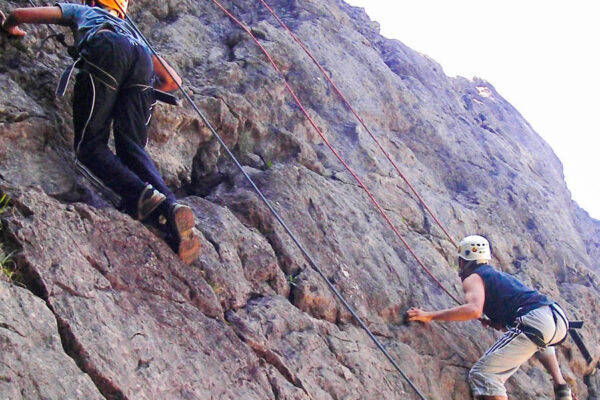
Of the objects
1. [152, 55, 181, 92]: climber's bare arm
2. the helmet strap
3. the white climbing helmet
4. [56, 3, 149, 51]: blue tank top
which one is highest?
[56, 3, 149, 51]: blue tank top

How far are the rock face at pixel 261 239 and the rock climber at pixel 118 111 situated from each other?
0.22m

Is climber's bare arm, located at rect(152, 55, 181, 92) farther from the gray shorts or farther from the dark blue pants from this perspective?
the gray shorts

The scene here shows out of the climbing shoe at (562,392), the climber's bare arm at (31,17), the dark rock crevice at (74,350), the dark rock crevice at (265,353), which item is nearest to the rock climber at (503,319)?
the climbing shoe at (562,392)

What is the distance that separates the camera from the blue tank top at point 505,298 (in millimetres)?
6257

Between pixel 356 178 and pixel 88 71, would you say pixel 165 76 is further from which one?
pixel 356 178

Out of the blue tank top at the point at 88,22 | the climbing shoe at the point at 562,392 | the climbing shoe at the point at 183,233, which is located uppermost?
the blue tank top at the point at 88,22

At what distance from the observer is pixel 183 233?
185 inches

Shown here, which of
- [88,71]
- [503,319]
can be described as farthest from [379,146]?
[88,71]

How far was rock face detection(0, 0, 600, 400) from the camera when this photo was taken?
12.7 ft

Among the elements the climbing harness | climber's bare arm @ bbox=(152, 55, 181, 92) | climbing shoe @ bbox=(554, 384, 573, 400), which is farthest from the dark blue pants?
climbing shoe @ bbox=(554, 384, 573, 400)

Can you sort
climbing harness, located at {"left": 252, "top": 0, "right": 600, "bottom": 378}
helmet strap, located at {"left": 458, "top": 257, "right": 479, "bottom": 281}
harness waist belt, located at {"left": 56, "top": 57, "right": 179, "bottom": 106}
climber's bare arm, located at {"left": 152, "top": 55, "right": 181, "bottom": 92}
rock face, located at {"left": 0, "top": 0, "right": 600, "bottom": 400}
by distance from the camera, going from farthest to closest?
1. climbing harness, located at {"left": 252, "top": 0, "right": 600, "bottom": 378}
2. helmet strap, located at {"left": 458, "top": 257, "right": 479, "bottom": 281}
3. climber's bare arm, located at {"left": 152, "top": 55, "right": 181, "bottom": 92}
4. harness waist belt, located at {"left": 56, "top": 57, "right": 179, "bottom": 106}
5. rock face, located at {"left": 0, "top": 0, "right": 600, "bottom": 400}

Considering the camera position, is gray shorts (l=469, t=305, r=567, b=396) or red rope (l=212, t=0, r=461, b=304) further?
red rope (l=212, t=0, r=461, b=304)

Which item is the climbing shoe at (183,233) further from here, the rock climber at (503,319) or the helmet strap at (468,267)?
the helmet strap at (468,267)

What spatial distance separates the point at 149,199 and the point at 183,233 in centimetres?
36
